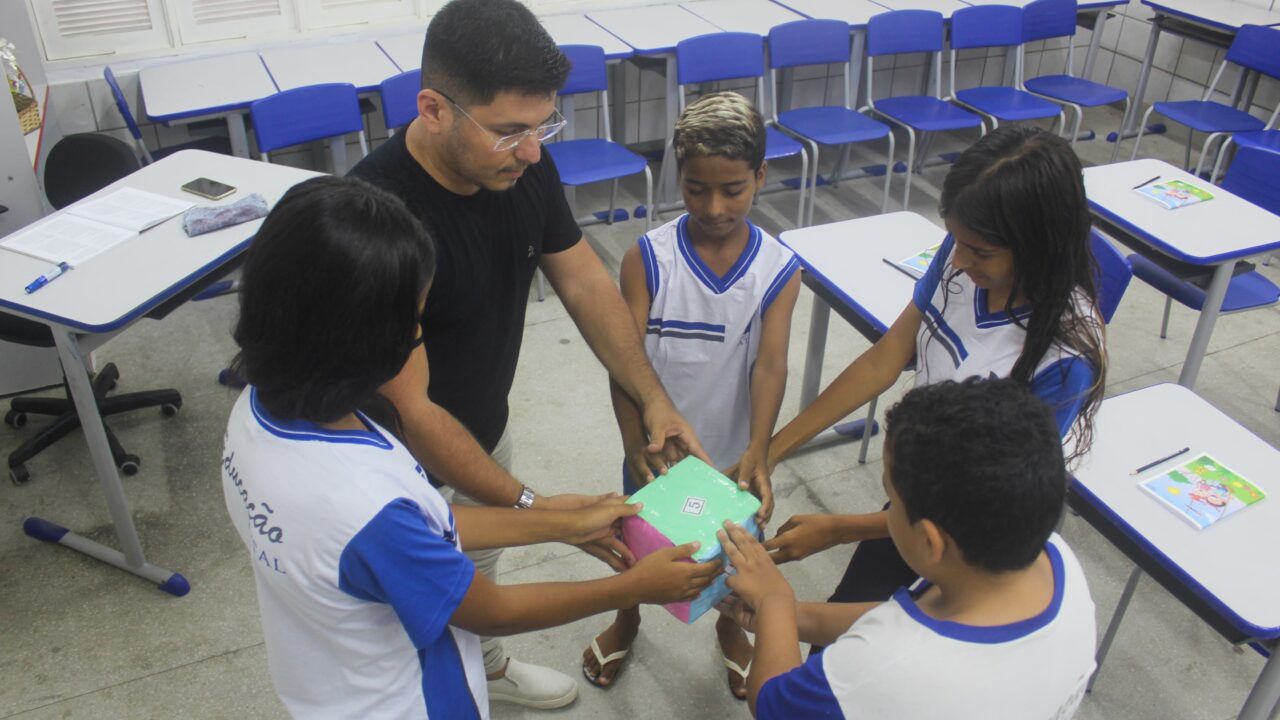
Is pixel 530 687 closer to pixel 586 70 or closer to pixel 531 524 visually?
pixel 531 524

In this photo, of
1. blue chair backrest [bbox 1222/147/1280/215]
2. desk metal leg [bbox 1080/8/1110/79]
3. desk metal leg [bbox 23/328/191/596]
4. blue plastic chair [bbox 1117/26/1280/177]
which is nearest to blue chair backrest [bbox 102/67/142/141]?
desk metal leg [bbox 23/328/191/596]

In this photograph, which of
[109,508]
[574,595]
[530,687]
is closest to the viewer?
[574,595]

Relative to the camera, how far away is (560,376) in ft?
12.1

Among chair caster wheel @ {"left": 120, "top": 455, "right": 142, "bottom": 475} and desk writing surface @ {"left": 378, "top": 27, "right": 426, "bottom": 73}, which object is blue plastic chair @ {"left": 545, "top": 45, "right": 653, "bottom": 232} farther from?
chair caster wheel @ {"left": 120, "top": 455, "right": 142, "bottom": 475}

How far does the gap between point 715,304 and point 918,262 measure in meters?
1.23

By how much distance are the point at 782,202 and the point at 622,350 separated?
3.46 meters

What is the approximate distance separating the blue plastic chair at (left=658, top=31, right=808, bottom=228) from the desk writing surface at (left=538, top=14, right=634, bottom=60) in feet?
0.91

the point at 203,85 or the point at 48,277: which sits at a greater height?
the point at 203,85

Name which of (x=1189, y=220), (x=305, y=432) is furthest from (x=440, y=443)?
(x=1189, y=220)

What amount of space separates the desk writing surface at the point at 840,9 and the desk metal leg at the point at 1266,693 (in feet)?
12.7

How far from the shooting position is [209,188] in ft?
9.78

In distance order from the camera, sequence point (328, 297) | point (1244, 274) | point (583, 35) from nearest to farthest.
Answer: point (328, 297) < point (1244, 274) < point (583, 35)

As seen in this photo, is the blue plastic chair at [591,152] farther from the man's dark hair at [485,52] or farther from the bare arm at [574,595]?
the bare arm at [574,595]

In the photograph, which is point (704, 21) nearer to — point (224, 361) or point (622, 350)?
point (224, 361)
